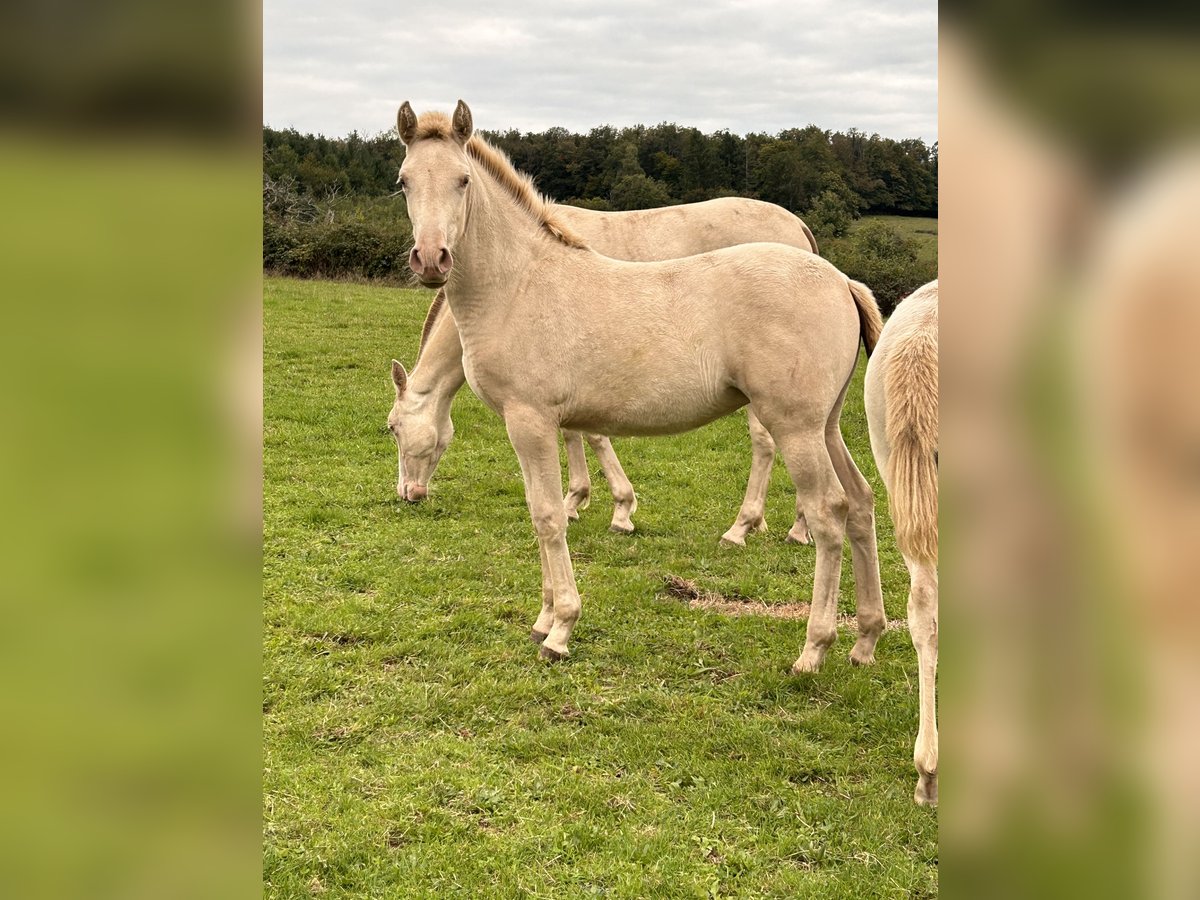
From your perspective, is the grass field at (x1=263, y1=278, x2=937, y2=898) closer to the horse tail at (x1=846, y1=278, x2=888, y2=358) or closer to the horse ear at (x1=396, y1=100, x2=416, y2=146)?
the horse tail at (x1=846, y1=278, x2=888, y2=358)

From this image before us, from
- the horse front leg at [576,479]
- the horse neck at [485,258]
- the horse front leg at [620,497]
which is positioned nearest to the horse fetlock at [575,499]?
the horse front leg at [576,479]

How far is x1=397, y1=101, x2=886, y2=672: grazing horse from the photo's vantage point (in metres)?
4.85

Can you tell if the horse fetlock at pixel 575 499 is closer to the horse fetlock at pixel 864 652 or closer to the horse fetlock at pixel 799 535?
the horse fetlock at pixel 799 535

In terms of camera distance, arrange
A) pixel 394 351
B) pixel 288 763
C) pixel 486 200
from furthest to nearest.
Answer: pixel 394 351, pixel 486 200, pixel 288 763

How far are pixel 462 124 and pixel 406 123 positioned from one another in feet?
1.00

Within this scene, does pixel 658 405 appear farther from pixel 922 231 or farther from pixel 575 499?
pixel 922 231

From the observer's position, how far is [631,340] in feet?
16.8

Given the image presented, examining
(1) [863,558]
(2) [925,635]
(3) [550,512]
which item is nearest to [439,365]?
(3) [550,512]
